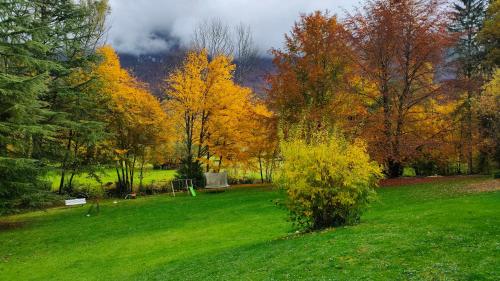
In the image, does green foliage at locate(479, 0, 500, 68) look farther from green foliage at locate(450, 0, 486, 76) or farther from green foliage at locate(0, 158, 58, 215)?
green foliage at locate(0, 158, 58, 215)

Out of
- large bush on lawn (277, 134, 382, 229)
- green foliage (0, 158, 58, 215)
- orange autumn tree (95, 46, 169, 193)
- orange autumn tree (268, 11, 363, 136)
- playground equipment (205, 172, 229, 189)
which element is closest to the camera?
large bush on lawn (277, 134, 382, 229)

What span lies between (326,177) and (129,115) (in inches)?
796

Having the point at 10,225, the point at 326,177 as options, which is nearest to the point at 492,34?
the point at 326,177

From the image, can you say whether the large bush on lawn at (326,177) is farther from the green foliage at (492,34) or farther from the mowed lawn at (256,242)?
the green foliage at (492,34)

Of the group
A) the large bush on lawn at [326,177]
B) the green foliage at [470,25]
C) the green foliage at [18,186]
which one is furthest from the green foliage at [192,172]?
the green foliage at [470,25]

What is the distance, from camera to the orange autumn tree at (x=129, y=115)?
91.9ft

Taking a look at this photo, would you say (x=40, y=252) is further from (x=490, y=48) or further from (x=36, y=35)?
(x=490, y=48)

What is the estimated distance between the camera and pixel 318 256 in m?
8.24

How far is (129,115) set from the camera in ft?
92.9

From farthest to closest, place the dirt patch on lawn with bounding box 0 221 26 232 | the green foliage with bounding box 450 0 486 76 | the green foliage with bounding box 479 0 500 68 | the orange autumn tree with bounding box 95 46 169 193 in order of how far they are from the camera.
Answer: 1. the green foliage with bounding box 450 0 486 76
2. the green foliage with bounding box 479 0 500 68
3. the orange autumn tree with bounding box 95 46 169 193
4. the dirt patch on lawn with bounding box 0 221 26 232

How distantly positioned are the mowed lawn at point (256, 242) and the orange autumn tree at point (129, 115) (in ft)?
26.7

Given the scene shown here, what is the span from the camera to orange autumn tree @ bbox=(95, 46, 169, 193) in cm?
2800

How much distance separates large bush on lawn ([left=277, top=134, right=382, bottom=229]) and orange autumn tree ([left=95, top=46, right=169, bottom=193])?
63.0 ft

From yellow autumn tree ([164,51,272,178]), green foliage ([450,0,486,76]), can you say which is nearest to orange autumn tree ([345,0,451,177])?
yellow autumn tree ([164,51,272,178])
